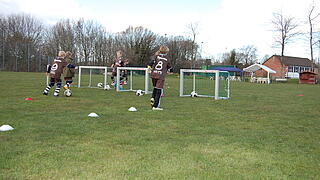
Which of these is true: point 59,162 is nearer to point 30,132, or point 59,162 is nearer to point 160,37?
point 30,132

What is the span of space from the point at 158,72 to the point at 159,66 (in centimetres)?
17

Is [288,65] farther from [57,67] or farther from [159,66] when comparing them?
[159,66]

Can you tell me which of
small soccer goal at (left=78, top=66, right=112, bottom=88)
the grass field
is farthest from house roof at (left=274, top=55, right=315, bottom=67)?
the grass field

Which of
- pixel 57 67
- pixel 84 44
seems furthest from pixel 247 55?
pixel 57 67

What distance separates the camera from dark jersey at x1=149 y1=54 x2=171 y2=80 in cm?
857

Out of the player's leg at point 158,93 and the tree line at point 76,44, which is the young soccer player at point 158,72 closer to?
the player's leg at point 158,93

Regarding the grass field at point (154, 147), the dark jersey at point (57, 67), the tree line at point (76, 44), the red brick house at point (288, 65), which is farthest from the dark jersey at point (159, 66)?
the red brick house at point (288, 65)

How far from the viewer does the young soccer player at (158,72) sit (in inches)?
335

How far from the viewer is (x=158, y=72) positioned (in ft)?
28.1

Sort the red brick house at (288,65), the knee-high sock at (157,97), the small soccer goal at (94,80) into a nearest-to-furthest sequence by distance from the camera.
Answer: the knee-high sock at (157,97)
the small soccer goal at (94,80)
the red brick house at (288,65)

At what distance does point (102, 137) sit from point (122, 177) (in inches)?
71.8

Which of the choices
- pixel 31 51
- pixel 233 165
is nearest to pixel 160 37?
pixel 31 51

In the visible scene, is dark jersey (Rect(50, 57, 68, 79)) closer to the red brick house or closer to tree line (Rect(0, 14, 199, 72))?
tree line (Rect(0, 14, 199, 72))

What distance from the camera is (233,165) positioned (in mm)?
3684
